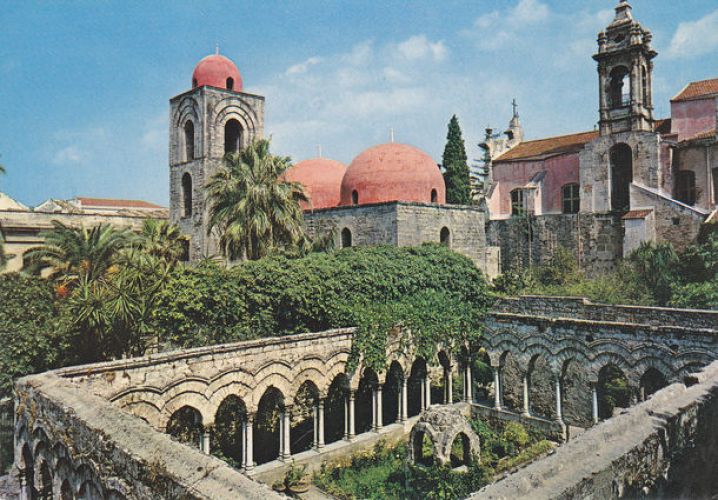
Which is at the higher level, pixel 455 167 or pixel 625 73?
pixel 625 73

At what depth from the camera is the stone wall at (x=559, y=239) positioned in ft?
84.4

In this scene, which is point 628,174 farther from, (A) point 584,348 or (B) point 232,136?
(B) point 232,136

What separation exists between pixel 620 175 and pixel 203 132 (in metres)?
21.2

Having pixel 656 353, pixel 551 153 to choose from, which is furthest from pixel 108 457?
pixel 551 153

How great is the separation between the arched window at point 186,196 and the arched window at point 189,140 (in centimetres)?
113

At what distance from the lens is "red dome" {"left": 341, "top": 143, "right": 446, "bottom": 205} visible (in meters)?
21.0

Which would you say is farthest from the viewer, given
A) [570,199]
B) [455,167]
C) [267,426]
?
[455,167]

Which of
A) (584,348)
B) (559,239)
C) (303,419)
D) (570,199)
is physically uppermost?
(570,199)

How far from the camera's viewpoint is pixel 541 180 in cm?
3025

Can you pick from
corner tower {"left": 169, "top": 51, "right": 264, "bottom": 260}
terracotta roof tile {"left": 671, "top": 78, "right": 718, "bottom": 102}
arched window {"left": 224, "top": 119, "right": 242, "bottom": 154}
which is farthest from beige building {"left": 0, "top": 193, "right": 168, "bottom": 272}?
terracotta roof tile {"left": 671, "top": 78, "right": 718, "bottom": 102}

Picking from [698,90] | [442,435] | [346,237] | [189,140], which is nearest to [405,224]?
[346,237]

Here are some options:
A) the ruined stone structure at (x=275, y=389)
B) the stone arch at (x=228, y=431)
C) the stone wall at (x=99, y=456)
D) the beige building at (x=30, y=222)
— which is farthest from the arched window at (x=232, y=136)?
the stone wall at (x=99, y=456)

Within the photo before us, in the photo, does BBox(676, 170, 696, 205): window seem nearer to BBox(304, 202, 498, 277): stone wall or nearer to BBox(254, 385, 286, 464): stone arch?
BBox(304, 202, 498, 277): stone wall

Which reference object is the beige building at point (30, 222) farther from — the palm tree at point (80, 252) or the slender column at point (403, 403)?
the slender column at point (403, 403)
